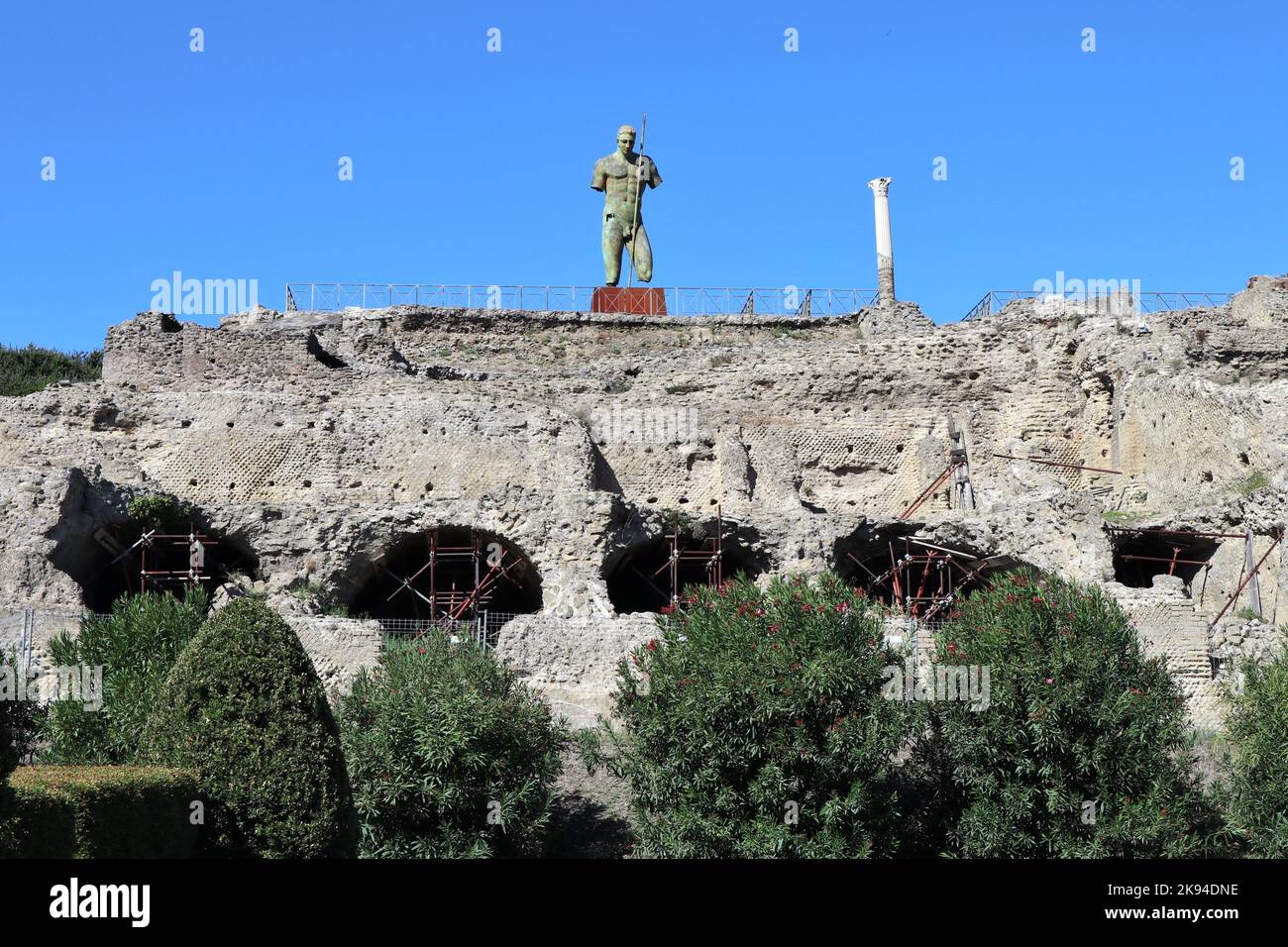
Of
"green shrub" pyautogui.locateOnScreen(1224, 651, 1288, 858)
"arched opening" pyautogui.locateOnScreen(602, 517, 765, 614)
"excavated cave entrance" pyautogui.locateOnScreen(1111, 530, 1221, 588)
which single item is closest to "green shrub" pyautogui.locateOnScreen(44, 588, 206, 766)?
"arched opening" pyautogui.locateOnScreen(602, 517, 765, 614)

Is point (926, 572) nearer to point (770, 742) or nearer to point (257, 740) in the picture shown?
point (770, 742)

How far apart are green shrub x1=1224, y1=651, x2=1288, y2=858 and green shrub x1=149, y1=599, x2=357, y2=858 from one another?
38.1ft

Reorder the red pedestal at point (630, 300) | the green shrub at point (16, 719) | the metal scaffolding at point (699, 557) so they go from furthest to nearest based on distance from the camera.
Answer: the red pedestal at point (630, 300) < the metal scaffolding at point (699, 557) < the green shrub at point (16, 719)

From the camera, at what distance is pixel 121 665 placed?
2664 cm

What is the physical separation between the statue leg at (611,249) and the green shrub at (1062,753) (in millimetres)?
26097

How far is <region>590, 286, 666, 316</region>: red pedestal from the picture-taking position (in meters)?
48.6

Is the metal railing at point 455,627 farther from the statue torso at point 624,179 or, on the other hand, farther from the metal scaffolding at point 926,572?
the statue torso at point 624,179

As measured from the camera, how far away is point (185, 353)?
40188 millimetres

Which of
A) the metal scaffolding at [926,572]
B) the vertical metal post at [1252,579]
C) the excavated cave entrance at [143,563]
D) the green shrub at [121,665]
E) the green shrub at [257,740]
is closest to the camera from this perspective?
the green shrub at [257,740]

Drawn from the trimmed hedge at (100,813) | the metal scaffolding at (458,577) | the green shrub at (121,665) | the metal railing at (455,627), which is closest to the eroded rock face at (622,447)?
the metal scaffolding at (458,577)

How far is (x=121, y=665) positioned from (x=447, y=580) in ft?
28.1

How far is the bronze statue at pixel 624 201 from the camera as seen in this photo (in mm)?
49781

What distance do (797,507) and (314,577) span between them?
9.67 meters

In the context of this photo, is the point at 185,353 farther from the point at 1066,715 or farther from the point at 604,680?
the point at 1066,715
